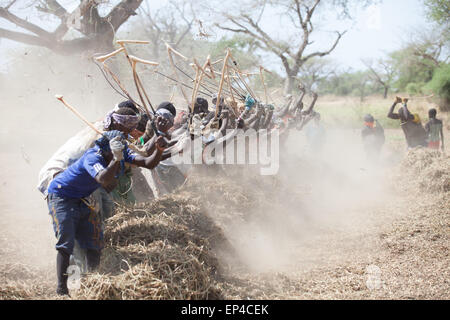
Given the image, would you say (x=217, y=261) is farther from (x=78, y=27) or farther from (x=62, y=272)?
(x=78, y=27)

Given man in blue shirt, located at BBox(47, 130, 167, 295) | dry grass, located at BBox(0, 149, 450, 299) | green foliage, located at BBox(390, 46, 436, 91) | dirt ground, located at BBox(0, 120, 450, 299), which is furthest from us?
green foliage, located at BBox(390, 46, 436, 91)

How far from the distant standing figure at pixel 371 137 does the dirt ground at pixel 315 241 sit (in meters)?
1.23

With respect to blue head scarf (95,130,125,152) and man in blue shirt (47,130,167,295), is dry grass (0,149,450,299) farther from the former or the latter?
blue head scarf (95,130,125,152)

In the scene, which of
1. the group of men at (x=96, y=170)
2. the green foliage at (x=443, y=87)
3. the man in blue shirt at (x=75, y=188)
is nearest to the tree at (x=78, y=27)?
the group of men at (x=96, y=170)

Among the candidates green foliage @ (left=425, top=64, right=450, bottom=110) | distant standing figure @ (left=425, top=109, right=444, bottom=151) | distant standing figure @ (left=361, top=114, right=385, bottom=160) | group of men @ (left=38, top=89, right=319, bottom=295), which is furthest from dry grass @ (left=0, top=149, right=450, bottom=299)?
green foliage @ (left=425, top=64, right=450, bottom=110)

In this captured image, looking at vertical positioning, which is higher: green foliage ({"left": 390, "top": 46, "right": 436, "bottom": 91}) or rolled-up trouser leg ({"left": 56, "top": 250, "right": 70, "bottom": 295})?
green foliage ({"left": 390, "top": 46, "right": 436, "bottom": 91})

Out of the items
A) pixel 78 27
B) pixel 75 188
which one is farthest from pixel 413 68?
pixel 75 188

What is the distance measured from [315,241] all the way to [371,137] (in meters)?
6.01

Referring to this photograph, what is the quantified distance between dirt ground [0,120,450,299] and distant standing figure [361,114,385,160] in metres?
1.23

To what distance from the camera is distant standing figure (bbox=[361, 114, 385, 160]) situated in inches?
425

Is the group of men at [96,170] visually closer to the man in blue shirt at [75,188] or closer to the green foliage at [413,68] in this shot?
the man in blue shirt at [75,188]

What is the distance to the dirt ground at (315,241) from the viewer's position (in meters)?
3.76
